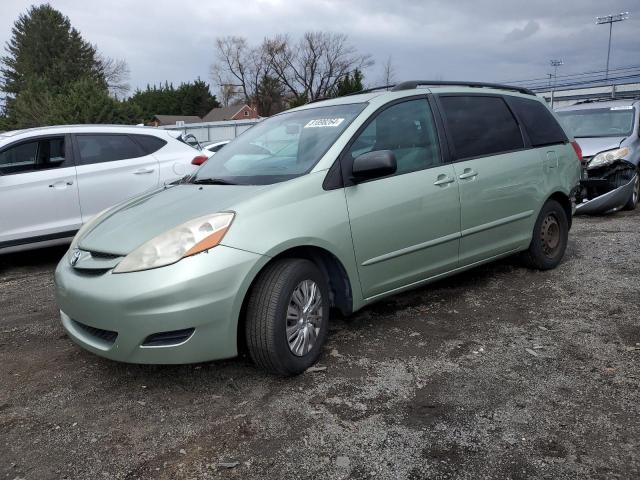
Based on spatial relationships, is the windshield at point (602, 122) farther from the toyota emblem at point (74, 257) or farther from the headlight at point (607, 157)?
the toyota emblem at point (74, 257)

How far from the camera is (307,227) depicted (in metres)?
3.14

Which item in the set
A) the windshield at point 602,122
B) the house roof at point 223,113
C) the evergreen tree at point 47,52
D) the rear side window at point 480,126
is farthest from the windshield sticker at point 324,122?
the house roof at point 223,113

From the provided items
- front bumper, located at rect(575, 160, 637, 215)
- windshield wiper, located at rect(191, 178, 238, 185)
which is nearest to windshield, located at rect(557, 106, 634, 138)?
front bumper, located at rect(575, 160, 637, 215)

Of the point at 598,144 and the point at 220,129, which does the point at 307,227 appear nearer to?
the point at 598,144

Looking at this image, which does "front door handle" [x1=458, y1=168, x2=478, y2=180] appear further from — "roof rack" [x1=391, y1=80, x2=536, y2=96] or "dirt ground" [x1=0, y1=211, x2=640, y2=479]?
"dirt ground" [x1=0, y1=211, x2=640, y2=479]

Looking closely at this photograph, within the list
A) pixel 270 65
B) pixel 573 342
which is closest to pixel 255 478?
pixel 573 342

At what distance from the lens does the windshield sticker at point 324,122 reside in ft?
12.1

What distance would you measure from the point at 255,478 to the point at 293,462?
19 centimetres

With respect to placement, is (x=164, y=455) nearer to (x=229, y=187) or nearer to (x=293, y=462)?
(x=293, y=462)

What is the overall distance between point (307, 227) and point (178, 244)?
738 mm

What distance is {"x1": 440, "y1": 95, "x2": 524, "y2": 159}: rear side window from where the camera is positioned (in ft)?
13.8

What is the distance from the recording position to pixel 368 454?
2445 millimetres

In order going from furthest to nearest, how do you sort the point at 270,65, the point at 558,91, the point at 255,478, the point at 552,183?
the point at 270,65, the point at 558,91, the point at 552,183, the point at 255,478

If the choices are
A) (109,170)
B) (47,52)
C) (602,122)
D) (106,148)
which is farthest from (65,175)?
(47,52)
